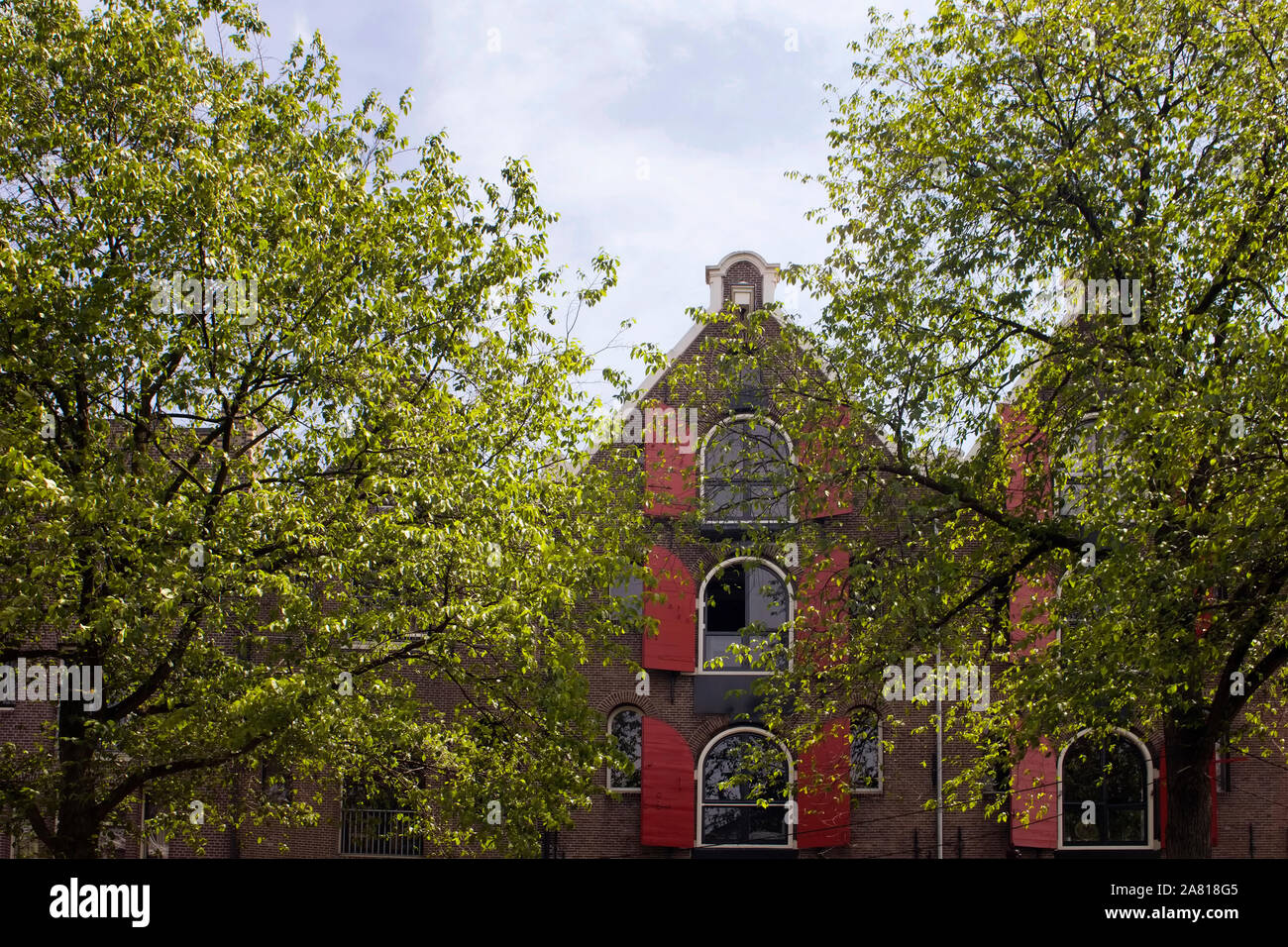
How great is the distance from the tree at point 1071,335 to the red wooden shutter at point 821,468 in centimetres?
32

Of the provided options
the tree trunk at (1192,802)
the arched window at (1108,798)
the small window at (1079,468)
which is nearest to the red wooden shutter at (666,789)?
the arched window at (1108,798)

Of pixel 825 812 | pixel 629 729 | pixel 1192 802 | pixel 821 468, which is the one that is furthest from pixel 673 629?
pixel 1192 802

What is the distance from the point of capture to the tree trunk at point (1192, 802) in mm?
13906

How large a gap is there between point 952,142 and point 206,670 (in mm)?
12123

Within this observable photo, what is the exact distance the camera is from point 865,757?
78.8ft

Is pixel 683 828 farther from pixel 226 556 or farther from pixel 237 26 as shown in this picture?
pixel 237 26

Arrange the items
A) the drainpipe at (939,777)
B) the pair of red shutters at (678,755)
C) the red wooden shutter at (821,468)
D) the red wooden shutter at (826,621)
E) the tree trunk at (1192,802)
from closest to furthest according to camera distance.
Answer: the tree trunk at (1192,802) < the red wooden shutter at (821,468) < the red wooden shutter at (826,621) < the pair of red shutters at (678,755) < the drainpipe at (939,777)

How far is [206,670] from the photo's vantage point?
1288 cm

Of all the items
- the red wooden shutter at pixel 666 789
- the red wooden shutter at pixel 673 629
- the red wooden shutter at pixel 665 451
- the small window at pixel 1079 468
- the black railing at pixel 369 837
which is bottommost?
the black railing at pixel 369 837

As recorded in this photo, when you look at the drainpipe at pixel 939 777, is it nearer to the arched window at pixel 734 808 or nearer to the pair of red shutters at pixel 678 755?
the pair of red shutters at pixel 678 755

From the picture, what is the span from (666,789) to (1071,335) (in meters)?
13.2

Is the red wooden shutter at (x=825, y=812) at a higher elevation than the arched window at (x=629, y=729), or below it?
below

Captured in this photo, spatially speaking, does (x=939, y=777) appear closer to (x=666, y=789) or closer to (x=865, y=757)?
(x=865, y=757)

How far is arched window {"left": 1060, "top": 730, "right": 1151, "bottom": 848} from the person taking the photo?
23.5 meters
